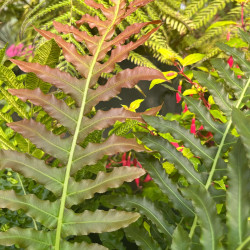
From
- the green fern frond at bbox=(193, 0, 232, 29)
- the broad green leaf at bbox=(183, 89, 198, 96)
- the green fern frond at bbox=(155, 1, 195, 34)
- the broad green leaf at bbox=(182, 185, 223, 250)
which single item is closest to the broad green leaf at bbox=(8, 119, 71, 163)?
the broad green leaf at bbox=(182, 185, 223, 250)

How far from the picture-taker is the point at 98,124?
0.57m

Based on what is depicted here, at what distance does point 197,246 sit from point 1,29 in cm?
163

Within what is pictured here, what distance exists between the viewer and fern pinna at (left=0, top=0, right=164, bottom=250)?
533 mm

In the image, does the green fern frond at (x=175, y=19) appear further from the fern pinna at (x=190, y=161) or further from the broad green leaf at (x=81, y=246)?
the broad green leaf at (x=81, y=246)

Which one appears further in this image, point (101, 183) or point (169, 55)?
point (169, 55)

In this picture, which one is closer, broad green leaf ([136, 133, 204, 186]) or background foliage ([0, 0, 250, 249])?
background foliage ([0, 0, 250, 249])

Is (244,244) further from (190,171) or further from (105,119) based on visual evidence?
(105,119)

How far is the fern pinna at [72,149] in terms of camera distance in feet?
1.75

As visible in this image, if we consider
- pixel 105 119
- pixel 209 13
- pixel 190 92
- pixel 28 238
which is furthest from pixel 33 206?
pixel 209 13

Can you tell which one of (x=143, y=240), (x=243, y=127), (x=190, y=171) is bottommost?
(x=143, y=240)

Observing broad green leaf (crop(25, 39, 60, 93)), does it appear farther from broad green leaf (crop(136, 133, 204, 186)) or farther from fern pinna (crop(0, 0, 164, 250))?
broad green leaf (crop(136, 133, 204, 186))

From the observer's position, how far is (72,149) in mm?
570

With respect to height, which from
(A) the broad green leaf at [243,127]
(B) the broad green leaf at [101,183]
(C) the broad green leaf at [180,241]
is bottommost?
(C) the broad green leaf at [180,241]

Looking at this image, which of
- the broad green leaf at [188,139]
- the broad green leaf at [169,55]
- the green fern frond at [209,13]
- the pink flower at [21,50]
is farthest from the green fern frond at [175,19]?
the broad green leaf at [188,139]
